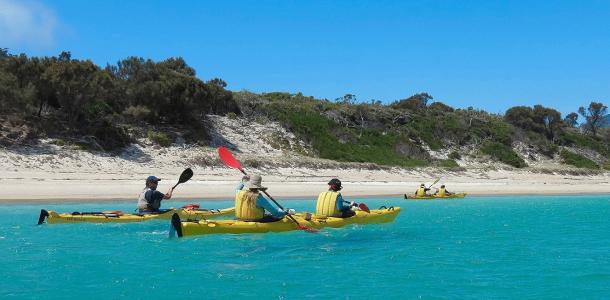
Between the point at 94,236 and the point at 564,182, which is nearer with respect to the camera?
the point at 94,236

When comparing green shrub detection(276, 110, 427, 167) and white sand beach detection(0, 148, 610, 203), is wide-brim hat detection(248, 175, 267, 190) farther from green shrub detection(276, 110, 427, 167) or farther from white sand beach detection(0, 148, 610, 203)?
green shrub detection(276, 110, 427, 167)

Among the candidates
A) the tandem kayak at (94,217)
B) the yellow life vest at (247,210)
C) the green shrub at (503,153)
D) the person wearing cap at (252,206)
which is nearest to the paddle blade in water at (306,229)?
the person wearing cap at (252,206)

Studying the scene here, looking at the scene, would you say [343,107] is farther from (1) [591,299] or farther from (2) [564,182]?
(1) [591,299]

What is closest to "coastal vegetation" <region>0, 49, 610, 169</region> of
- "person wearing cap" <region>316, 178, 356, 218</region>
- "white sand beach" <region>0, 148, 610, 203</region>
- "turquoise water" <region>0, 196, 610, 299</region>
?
"white sand beach" <region>0, 148, 610, 203</region>

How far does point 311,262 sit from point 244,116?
28837 mm

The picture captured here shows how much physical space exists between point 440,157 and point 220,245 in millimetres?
31473

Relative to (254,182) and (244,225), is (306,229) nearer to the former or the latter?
(244,225)

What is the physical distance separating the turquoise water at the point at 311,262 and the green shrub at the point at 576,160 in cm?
3255

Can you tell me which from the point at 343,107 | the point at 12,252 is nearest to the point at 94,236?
the point at 12,252

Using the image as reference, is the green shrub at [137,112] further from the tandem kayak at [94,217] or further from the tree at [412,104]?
the tree at [412,104]

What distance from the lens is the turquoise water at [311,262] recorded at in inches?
297

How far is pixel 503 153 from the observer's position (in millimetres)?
42125

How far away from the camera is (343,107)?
45.1 meters

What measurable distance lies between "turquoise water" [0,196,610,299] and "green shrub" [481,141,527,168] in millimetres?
26127
